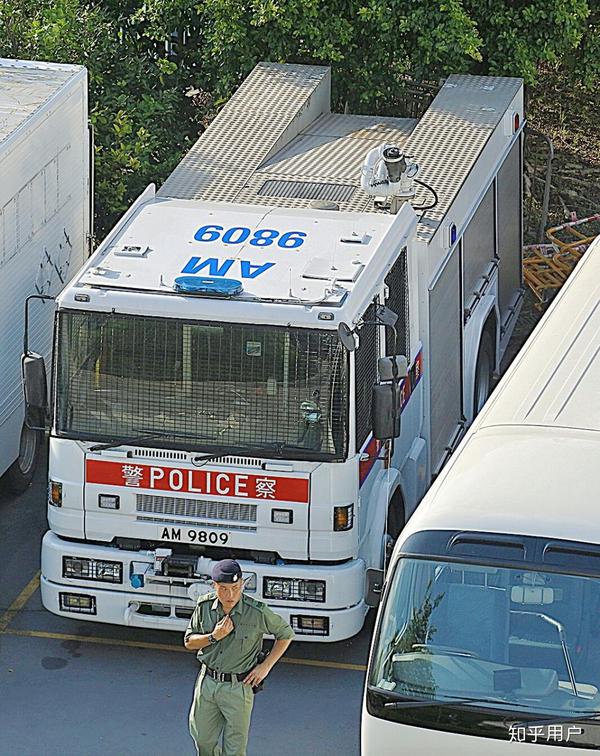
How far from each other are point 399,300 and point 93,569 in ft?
8.99

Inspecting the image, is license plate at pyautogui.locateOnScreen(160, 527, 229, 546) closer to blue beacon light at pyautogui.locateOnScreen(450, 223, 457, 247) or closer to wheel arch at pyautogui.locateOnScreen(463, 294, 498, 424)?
blue beacon light at pyautogui.locateOnScreen(450, 223, 457, 247)

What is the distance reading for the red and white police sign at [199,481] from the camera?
9.71 m

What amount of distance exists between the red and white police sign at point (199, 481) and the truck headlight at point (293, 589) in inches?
21.4

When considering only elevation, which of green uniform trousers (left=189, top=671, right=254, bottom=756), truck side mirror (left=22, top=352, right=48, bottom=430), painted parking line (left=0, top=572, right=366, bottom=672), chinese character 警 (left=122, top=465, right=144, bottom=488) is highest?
truck side mirror (left=22, top=352, right=48, bottom=430)

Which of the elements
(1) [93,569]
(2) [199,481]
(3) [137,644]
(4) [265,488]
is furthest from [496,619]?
(3) [137,644]

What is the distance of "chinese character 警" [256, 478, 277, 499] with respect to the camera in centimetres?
971

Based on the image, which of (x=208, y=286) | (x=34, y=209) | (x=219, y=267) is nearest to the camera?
(x=208, y=286)

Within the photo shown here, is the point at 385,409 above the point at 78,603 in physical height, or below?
above

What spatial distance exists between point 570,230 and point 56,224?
6482mm

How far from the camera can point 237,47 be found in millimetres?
16578

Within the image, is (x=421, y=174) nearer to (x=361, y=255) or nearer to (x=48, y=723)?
(x=361, y=255)

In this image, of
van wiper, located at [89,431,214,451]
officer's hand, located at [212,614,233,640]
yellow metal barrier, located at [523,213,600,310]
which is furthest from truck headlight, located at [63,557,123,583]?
yellow metal barrier, located at [523,213,600,310]

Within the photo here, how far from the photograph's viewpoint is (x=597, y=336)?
9461 mm

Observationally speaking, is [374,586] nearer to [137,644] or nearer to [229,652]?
[229,652]
